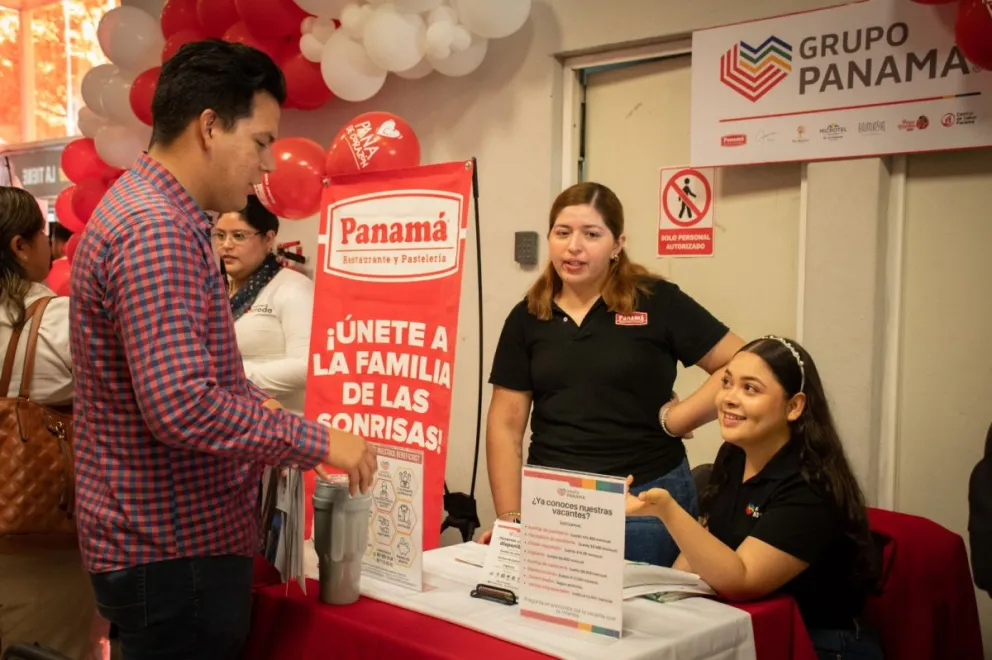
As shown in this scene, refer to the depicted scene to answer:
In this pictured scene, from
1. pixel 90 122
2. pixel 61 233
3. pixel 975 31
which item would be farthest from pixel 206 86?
pixel 61 233

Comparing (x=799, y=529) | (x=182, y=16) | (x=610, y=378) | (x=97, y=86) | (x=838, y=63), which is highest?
(x=182, y=16)

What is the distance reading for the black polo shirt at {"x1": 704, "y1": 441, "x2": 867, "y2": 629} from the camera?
1.61m

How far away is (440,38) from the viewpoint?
3129mm

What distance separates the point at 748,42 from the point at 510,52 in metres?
0.98

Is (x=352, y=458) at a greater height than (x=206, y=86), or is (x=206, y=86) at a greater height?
(x=206, y=86)

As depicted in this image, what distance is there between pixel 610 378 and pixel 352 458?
87cm

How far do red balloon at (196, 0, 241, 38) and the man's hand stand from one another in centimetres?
286

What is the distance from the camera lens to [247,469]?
138 cm

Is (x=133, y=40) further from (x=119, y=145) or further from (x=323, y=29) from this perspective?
(x=323, y=29)

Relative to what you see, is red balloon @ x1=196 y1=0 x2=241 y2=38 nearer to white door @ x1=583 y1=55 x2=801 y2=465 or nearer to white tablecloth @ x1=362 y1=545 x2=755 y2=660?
white door @ x1=583 y1=55 x2=801 y2=465

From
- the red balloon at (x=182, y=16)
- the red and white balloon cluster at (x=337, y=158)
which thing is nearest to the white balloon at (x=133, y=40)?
the red balloon at (x=182, y=16)

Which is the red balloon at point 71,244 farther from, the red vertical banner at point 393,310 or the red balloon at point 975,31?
the red balloon at point 975,31

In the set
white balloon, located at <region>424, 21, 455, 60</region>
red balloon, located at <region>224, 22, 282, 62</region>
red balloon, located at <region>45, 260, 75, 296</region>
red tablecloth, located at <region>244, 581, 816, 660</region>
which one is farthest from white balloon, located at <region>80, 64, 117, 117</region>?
red tablecloth, located at <region>244, 581, 816, 660</region>

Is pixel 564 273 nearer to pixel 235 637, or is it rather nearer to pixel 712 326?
pixel 712 326
